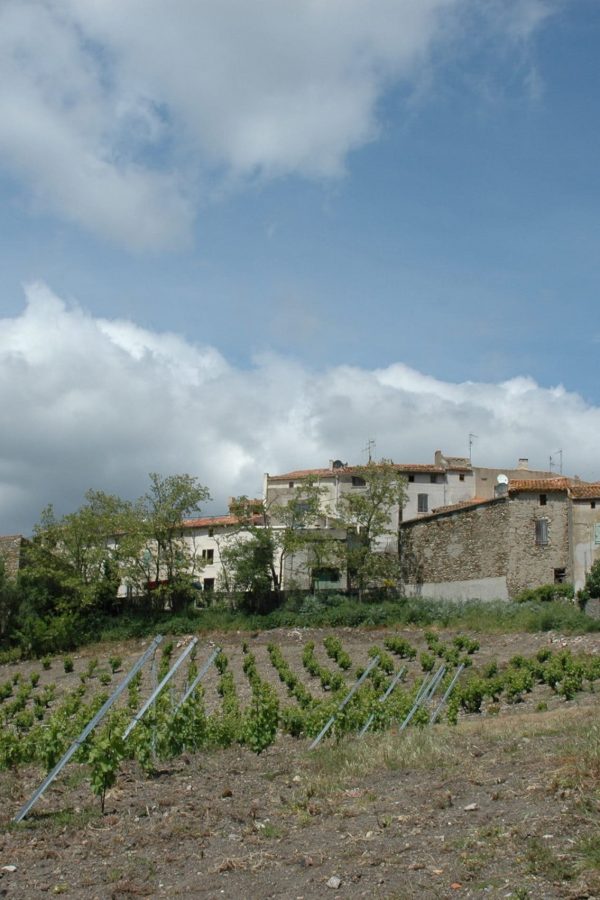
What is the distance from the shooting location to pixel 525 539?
172 feet

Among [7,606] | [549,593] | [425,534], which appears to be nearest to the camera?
[549,593]

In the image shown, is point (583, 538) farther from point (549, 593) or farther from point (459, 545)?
point (459, 545)

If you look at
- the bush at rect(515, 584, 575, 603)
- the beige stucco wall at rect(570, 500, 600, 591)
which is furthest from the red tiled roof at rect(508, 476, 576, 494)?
the bush at rect(515, 584, 575, 603)

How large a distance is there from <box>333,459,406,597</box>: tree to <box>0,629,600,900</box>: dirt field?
43019mm

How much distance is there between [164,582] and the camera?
58812 mm

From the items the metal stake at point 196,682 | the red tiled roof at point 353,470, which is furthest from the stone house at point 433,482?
the metal stake at point 196,682

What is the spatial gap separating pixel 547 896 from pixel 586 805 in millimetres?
1737

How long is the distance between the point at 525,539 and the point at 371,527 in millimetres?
10872

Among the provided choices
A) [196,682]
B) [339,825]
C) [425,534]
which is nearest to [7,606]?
[425,534]

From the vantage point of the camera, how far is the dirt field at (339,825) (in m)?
7.89

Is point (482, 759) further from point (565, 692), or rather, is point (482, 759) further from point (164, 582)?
point (164, 582)

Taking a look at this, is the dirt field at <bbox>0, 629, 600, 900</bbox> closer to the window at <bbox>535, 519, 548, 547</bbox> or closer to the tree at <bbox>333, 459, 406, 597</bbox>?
the window at <bbox>535, 519, 548, 547</bbox>

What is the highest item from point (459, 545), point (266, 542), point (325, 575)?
point (266, 542)

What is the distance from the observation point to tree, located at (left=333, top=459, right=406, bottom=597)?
57188mm
